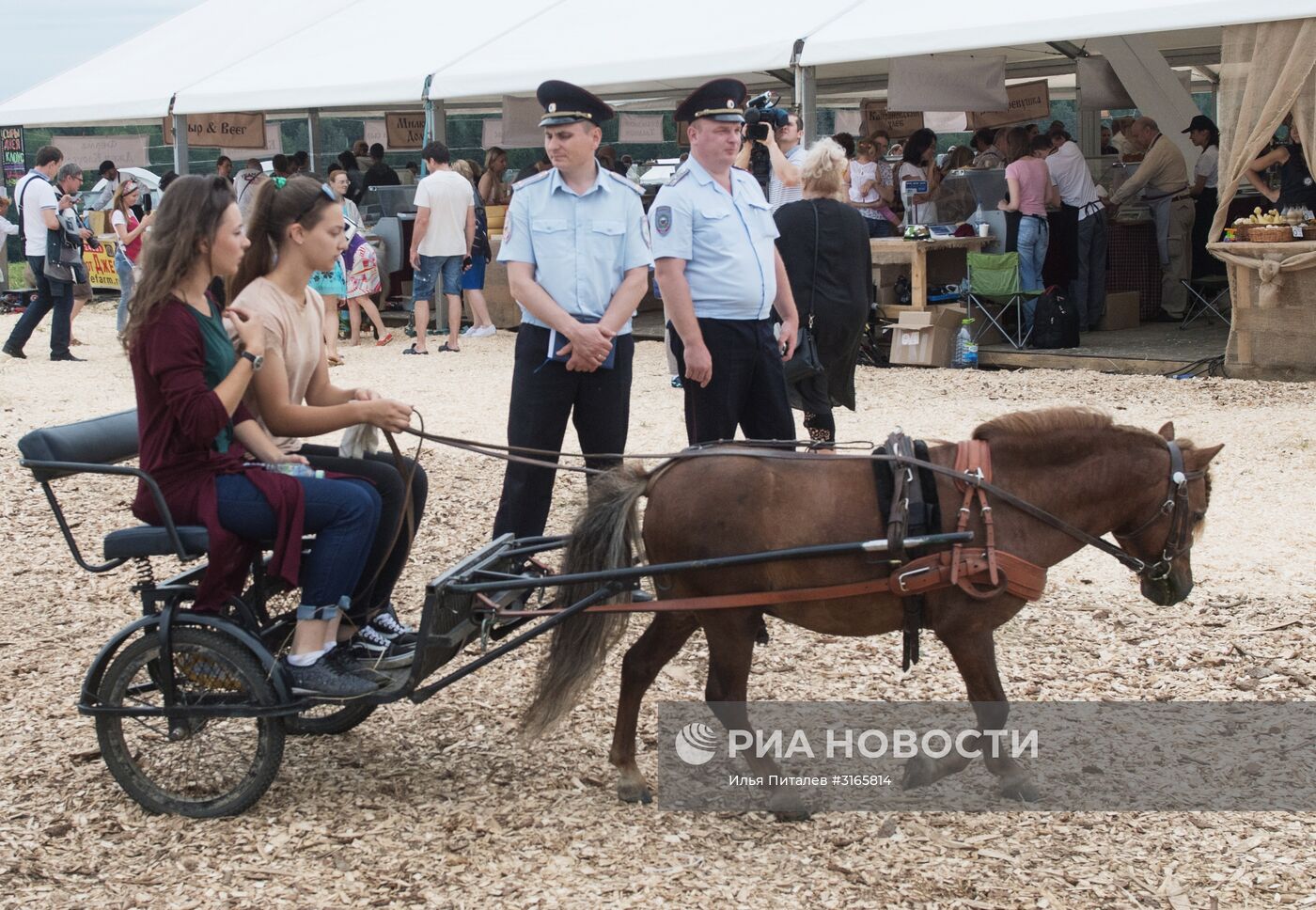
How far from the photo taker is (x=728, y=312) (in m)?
5.38

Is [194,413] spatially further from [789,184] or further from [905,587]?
[789,184]

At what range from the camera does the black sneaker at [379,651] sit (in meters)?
4.07

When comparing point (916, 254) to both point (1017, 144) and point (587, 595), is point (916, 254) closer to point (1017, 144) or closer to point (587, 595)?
point (1017, 144)

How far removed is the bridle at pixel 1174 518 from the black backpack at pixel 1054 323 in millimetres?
9058

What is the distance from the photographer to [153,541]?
149 inches

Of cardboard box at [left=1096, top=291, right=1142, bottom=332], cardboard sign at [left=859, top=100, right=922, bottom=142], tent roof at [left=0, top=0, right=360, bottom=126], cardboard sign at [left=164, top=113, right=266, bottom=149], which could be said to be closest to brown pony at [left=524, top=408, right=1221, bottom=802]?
cardboard box at [left=1096, top=291, right=1142, bottom=332]

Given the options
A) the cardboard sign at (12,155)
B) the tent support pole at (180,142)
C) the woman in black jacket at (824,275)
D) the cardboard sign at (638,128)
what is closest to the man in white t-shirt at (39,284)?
the tent support pole at (180,142)

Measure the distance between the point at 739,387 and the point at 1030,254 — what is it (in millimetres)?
8512

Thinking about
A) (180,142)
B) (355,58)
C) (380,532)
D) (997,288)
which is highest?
(355,58)

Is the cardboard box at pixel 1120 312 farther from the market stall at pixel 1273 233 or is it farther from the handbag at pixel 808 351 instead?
the handbag at pixel 808 351

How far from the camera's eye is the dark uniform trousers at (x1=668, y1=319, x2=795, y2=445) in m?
5.39

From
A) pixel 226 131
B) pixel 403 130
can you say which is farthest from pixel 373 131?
pixel 226 131

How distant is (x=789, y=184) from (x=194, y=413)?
491 cm

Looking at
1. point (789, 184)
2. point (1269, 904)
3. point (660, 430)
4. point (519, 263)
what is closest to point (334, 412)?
point (519, 263)
